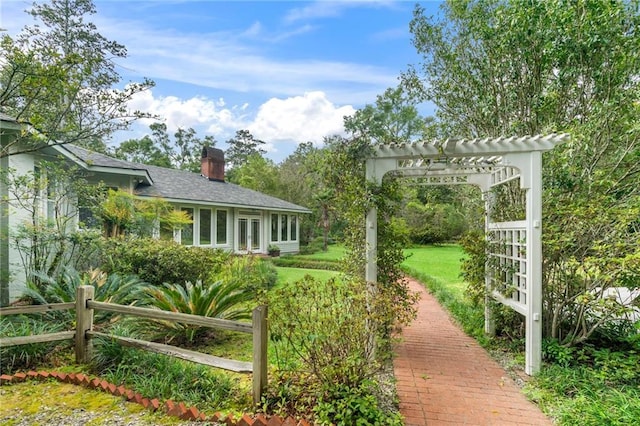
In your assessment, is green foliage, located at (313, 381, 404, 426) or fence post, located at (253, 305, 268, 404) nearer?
green foliage, located at (313, 381, 404, 426)

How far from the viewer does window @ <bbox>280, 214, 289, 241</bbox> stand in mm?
20219

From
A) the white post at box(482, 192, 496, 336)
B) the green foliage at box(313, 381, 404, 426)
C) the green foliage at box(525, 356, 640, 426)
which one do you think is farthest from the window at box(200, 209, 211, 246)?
the green foliage at box(525, 356, 640, 426)

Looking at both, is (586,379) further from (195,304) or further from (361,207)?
(195,304)

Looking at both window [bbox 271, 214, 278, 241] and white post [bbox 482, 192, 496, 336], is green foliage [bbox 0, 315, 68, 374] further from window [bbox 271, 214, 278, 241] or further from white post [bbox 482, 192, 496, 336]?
window [bbox 271, 214, 278, 241]

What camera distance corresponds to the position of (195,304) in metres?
5.07

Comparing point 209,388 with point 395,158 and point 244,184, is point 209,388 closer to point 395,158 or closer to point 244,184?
point 395,158

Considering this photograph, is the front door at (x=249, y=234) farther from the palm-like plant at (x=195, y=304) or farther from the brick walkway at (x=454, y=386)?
the brick walkway at (x=454, y=386)

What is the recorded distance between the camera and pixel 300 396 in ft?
10.3

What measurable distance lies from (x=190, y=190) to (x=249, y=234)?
392cm

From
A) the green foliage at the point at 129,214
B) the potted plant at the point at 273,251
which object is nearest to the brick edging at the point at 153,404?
the green foliage at the point at 129,214

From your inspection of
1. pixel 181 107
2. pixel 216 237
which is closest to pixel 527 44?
pixel 181 107

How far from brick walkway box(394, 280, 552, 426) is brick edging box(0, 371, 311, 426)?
131 centimetres

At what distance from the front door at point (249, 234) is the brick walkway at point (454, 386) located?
12.6 metres

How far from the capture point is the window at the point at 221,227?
1599 cm
